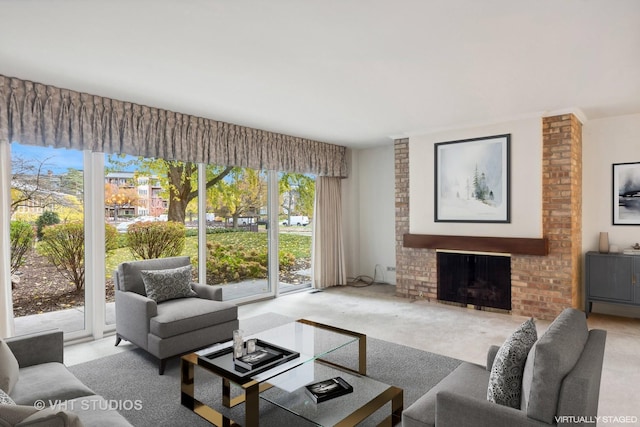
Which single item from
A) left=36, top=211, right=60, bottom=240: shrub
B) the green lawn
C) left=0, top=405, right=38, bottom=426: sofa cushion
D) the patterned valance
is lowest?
left=0, top=405, right=38, bottom=426: sofa cushion

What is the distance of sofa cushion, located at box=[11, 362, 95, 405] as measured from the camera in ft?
6.03

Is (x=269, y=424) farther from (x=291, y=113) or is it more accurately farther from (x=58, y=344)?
(x=291, y=113)

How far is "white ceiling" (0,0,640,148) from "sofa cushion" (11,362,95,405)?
2.05m

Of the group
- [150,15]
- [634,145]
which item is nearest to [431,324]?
[634,145]

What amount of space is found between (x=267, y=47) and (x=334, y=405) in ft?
7.89

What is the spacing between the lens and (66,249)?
13.0 ft

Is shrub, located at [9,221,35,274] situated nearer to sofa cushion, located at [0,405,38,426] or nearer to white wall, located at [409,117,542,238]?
sofa cushion, located at [0,405,38,426]

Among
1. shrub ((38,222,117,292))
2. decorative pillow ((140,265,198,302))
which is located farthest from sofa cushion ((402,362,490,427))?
shrub ((38,222,117,292))

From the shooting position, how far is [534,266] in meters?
4.70

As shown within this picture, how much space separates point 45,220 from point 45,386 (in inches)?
95.5

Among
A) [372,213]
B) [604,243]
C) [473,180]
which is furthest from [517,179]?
[372,213]

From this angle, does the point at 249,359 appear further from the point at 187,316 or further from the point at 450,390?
the point at 450,390

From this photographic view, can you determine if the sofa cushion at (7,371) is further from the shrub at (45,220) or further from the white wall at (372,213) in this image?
the white wall at (372,213)

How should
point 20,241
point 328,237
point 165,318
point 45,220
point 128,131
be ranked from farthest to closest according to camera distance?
point 328,237 → point 128,131 → point 45,220 → point 20,241 → point 165,318
